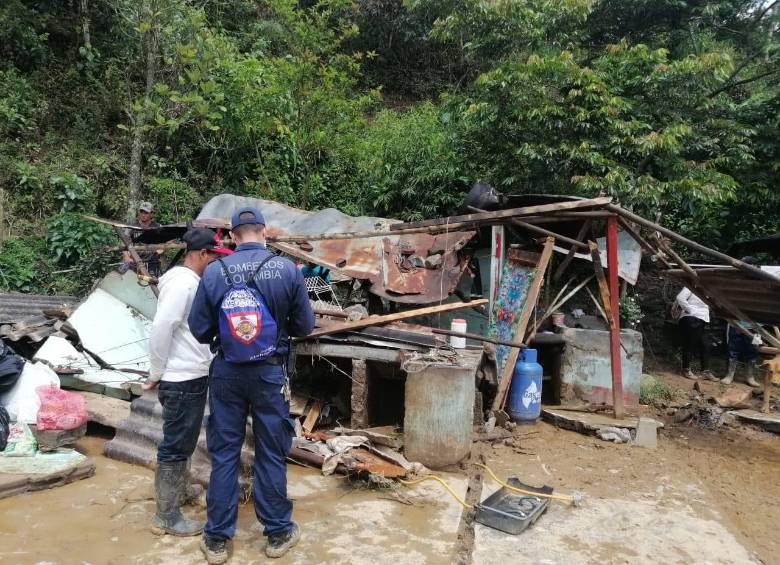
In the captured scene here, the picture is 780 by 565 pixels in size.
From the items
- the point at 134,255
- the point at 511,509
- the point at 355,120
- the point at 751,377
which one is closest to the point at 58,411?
the point at 134,255

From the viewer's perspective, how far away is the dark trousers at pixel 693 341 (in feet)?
31.2

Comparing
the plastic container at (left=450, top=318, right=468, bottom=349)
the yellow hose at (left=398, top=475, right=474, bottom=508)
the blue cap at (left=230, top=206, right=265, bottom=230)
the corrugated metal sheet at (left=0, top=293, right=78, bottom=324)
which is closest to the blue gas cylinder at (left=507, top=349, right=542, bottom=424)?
the plastic container at (left=450, top=318, right=468, bottom=349)

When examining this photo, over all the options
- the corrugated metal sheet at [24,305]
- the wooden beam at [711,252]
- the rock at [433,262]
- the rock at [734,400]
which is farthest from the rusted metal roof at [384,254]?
the rock at [734,400]

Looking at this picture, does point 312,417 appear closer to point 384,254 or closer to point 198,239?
point 384,254

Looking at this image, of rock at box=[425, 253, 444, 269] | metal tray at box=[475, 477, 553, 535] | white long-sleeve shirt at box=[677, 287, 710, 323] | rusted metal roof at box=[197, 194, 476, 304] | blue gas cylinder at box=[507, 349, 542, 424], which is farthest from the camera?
white long-sleeve shirt at box=[677, 287, 710, 323]

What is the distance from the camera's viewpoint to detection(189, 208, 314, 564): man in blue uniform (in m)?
3.30

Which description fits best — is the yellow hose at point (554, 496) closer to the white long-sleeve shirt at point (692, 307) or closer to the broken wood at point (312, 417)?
the broken wood at point (312, 417)

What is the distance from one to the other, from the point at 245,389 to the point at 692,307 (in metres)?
8.60

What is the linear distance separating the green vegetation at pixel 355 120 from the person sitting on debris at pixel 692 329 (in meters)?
1.63

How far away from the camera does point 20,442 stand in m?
4.42

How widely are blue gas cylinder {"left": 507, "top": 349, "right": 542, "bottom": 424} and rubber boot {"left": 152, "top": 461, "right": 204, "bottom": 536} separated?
156 inches

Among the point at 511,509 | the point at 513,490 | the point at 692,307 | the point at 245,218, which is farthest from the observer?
the point at 692,307

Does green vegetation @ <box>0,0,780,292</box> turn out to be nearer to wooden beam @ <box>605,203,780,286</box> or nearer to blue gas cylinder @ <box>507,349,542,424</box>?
wooden beam @ <box>605,203,780,286</box>

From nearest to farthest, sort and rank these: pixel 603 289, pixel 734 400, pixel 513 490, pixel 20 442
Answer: pixel 20 442
pixel 513 490
pixel 603 289
pixel 734 400
